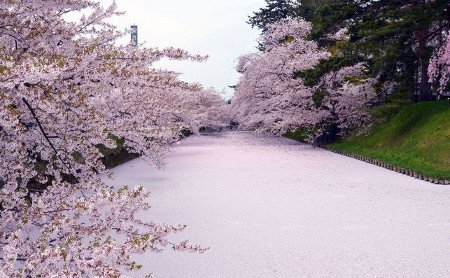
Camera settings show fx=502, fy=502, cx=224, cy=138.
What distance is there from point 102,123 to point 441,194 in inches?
360

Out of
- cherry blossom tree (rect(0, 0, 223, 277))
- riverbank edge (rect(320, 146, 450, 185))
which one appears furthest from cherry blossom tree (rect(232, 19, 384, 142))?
cherry blossom tree (rect(0, 0, 223, 277))

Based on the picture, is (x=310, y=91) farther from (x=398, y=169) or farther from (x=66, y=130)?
(x=66, y=130)

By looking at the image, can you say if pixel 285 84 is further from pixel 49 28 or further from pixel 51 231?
pixel 51 231

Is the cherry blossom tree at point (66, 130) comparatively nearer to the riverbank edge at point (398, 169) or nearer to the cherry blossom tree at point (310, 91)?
the riverbank edge at point (398, 169)

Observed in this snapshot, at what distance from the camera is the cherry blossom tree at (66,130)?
4082 millimetres

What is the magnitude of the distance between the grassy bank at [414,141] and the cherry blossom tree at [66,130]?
10.8m

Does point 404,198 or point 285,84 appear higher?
A: point 285,84

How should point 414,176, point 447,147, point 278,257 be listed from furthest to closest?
point 447,147 → point 414,176 → point 278,257

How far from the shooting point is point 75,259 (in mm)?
3852

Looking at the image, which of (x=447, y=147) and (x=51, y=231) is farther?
(x=447, y=147)

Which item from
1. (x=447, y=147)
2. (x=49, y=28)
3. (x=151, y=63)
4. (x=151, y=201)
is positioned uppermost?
(x=49, y=28)

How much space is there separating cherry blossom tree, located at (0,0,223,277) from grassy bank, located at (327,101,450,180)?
10.8 m

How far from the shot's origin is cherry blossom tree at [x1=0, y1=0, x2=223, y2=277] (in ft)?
13.4

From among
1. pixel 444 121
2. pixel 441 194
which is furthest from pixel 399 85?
pixel 441 194
